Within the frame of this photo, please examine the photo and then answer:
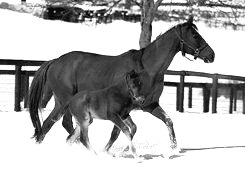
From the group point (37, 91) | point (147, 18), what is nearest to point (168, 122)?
point (37, 91)

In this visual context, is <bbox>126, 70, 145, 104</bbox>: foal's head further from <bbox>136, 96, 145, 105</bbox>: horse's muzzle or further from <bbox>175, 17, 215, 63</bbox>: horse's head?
<bbox>175, 17, 215, 63</bbox>: horse's head

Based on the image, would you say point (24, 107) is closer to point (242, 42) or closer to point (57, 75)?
point (57, 75)

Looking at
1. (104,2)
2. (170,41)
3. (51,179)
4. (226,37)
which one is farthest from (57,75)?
(226,37)

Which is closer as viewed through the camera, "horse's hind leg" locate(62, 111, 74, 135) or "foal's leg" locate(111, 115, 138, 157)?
"foal's leg" locate(111, 115, 138, 157)

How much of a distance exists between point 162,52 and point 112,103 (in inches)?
50.0

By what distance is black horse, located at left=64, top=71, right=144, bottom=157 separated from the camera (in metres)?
7.84

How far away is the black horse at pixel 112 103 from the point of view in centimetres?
784

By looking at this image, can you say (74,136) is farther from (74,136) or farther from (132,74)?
(132,74)

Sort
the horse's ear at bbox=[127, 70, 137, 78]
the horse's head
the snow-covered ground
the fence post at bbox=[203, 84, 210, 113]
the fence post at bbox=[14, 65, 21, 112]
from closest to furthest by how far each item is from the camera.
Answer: the snow-covered ground < the horse's ear at bbox=[127, 70, 137, 78] < the horse's head < the fence post at bbox=[14, 65, 21, 112] < the fence post at bbox=[203, 84, 210, 113]

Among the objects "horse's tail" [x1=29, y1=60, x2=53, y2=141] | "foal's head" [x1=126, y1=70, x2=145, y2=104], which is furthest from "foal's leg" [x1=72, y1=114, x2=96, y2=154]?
"horse's tail" [x1=29, y1=60, x2=53, y2=141]

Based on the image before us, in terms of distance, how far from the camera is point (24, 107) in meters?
15.3

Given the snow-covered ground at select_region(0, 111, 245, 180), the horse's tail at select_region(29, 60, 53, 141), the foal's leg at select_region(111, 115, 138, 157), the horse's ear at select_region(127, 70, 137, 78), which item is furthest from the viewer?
the horse's tail at select_region(29, 60, 53, 141)

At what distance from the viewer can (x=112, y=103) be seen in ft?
25.9

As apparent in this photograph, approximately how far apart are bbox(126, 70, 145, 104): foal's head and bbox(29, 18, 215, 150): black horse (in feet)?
1.14
